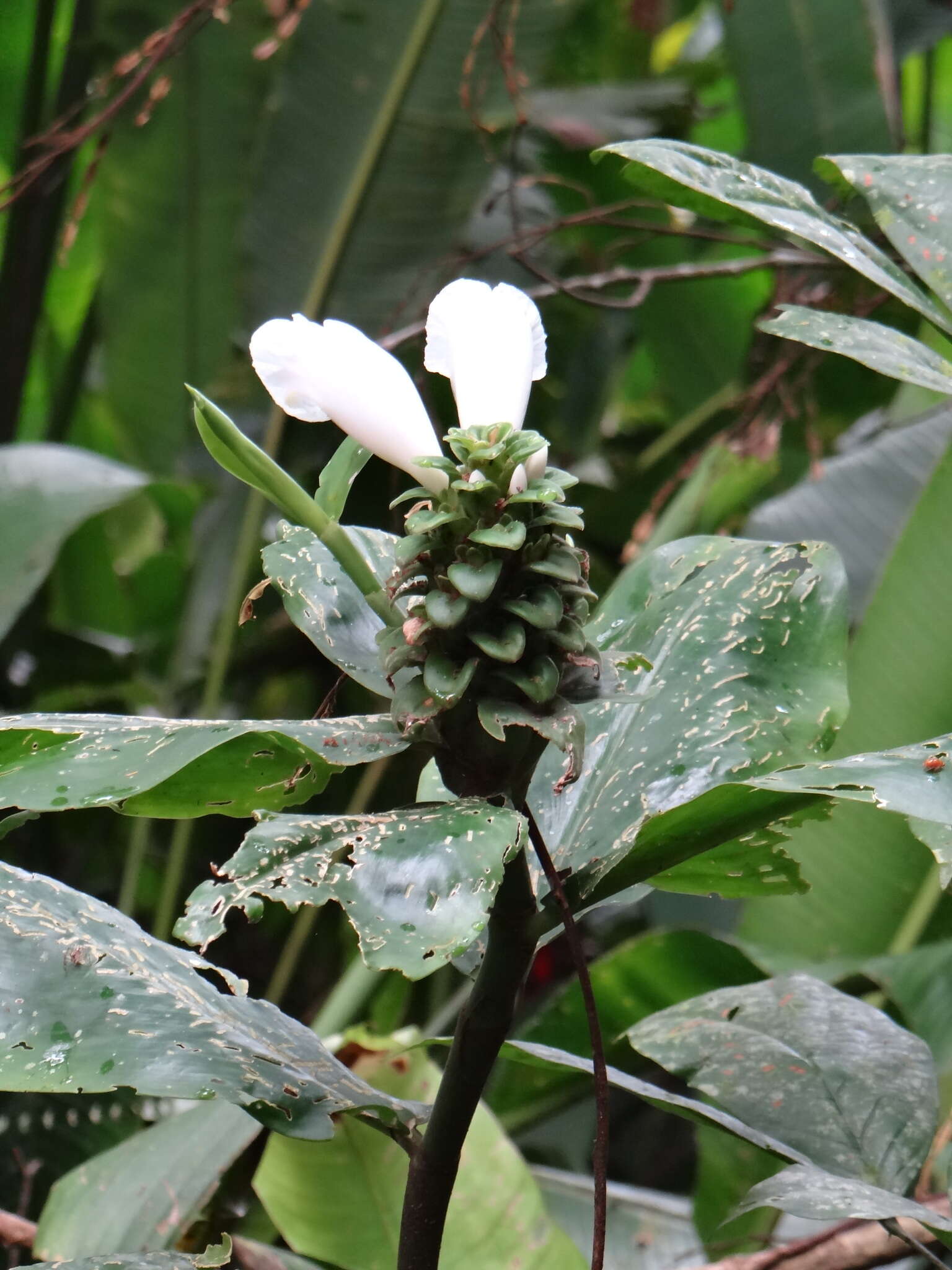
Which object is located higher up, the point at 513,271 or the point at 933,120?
the point at 933,120

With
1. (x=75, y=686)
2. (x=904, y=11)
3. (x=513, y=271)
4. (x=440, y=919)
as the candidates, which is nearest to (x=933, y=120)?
(x=904, y=11)

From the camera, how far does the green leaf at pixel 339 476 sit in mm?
332

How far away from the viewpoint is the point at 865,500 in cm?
105

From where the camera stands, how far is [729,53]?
123 centimetres

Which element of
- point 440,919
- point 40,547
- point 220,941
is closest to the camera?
point 440,919

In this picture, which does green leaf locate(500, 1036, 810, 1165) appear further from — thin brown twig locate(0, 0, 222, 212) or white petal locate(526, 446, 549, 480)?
thin brown twig locate(0, 0, 222, 212)

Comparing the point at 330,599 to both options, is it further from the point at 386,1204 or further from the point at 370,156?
the point at 370,156

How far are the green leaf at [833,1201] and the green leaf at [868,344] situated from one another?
259 millimetres

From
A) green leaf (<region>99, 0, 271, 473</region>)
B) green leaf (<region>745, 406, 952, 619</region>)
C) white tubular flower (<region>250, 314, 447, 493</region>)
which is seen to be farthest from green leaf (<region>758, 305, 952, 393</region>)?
green leaf (<region>99, 0, 271, 473</region>)

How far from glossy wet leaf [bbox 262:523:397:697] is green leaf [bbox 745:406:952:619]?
692mm

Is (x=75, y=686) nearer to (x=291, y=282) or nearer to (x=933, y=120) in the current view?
(x=291, y=282)

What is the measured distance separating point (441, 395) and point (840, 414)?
478 millimetres

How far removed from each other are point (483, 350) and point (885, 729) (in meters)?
0.53

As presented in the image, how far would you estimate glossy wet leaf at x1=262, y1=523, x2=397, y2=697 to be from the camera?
34 cm
